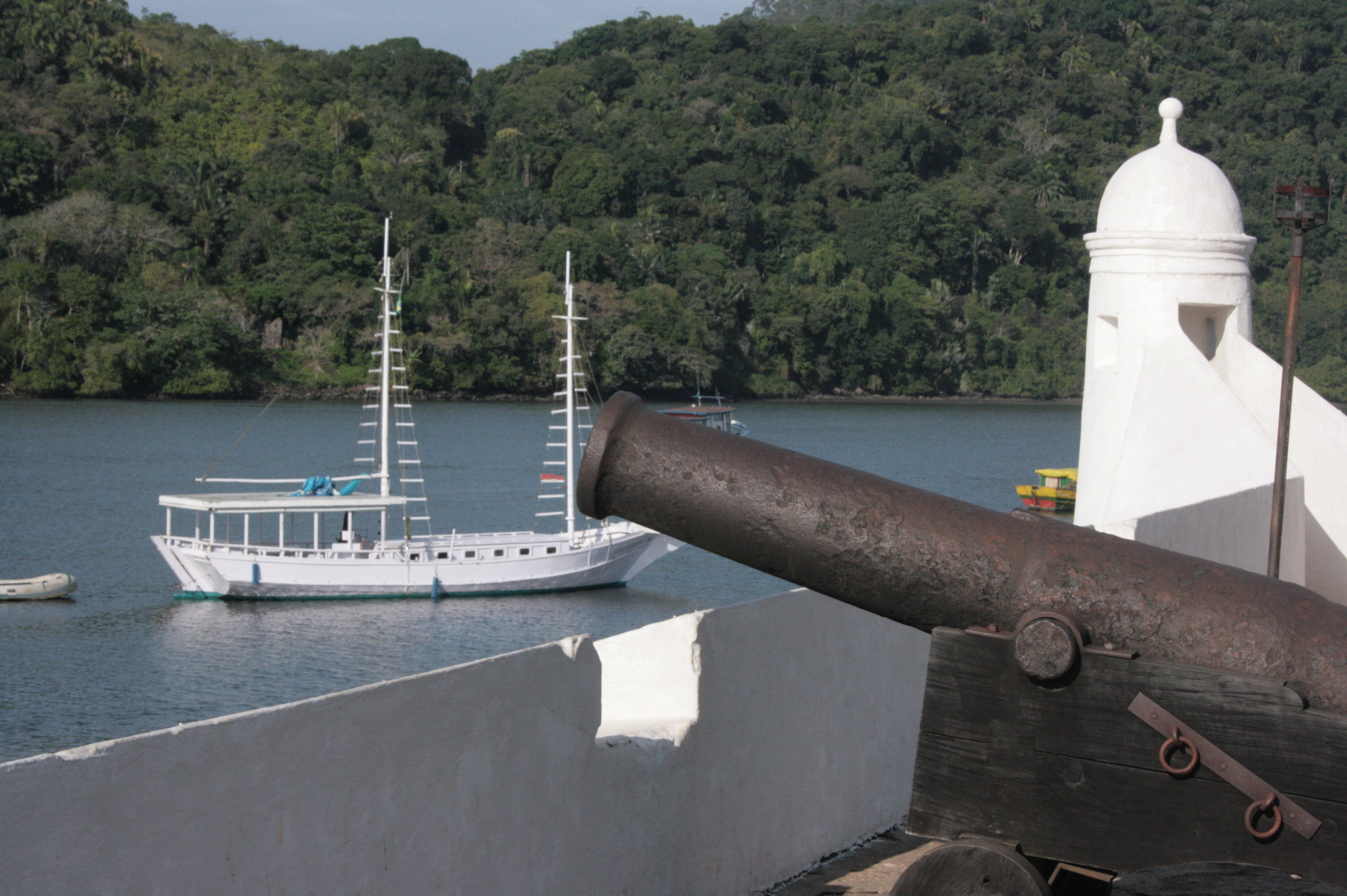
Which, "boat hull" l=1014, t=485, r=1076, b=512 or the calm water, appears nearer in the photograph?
the calm water

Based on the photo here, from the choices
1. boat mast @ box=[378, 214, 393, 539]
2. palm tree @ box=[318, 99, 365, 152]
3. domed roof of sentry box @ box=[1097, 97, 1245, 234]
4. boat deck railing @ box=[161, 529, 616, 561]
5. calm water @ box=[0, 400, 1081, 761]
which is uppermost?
palm tree @ box=[318, 99, 365, 152]

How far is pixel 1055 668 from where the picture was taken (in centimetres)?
293

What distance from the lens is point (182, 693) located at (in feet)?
78.8

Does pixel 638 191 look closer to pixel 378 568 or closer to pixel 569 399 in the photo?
pixel 569 399

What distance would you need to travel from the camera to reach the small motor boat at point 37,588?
1185 inches

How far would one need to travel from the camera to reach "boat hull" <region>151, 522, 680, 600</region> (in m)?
32.9

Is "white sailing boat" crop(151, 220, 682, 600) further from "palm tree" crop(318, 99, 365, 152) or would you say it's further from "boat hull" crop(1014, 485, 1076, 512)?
"palm tree" crop(318, 99, 365, 152)

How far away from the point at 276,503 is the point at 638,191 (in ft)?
233

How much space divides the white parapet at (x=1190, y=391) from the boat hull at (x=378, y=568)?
1070 inches

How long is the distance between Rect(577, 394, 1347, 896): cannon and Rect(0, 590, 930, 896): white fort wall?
2.43 ft

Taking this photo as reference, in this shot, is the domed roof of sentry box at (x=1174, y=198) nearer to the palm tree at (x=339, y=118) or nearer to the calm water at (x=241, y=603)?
the calm water at (x=241, y=603)

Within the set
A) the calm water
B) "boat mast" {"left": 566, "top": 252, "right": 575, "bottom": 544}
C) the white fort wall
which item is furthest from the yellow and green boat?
the white fort wall

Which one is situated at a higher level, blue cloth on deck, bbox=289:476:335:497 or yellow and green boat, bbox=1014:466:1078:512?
blue cloth on deck, bbox=289:476:335:497

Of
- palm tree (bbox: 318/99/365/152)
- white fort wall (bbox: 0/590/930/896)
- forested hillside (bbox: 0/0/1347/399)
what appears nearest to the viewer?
white fort wall (bbox: 0/590/930/896)
